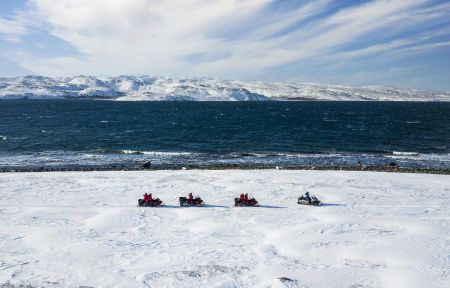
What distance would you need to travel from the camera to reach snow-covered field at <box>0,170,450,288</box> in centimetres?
1892

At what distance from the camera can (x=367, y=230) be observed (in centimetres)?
2550

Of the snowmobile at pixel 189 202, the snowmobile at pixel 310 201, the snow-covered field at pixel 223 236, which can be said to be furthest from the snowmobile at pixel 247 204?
the snowmobile at pixel 310 201

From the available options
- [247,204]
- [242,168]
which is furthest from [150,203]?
[242,168]

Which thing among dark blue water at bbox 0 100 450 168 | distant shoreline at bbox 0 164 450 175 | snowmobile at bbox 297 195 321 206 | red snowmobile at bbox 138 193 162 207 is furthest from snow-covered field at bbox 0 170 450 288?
dark blue water at bbox 0 100 450 168

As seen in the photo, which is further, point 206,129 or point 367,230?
point 206,129

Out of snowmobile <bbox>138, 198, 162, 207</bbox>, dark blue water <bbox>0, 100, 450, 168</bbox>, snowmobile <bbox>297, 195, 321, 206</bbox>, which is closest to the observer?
snowmobile <bbox>138, 198, 162, 207</bbox>

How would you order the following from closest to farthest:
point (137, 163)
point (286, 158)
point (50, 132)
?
point (137, 163), point (286, 158), point (50, 132)

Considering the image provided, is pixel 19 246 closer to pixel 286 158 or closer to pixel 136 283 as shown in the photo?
pixel 136 283

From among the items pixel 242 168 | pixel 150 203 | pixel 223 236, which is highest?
pixel 242 168

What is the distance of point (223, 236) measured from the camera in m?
24.3

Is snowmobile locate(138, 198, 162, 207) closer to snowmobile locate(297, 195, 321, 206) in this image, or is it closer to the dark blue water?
snowmobile locate(297, 195, 321, 206)

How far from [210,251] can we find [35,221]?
12.7 m

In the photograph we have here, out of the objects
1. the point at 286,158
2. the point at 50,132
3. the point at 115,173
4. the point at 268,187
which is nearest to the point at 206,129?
the point at 50,132

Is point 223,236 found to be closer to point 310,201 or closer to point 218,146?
point 310,201
